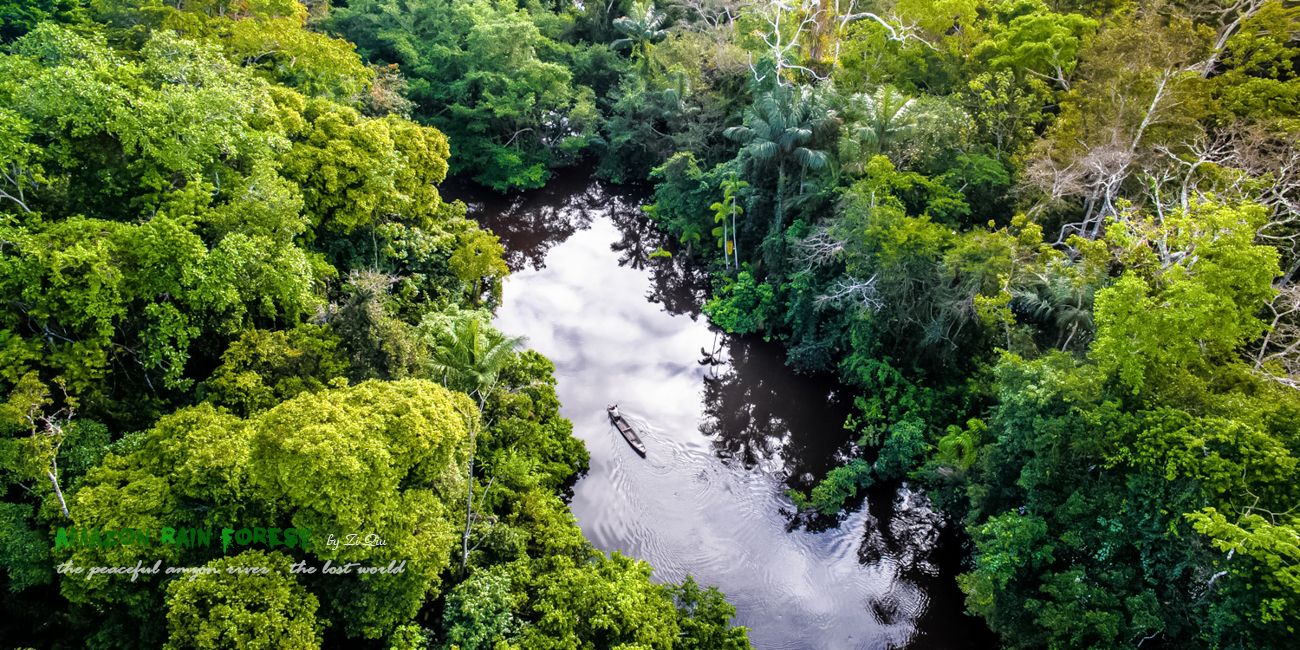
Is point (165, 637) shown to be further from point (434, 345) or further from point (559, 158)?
point (559, 158)

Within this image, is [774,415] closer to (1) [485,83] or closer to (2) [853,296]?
(2) [853,296]

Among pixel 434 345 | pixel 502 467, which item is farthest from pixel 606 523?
pixel 434 345

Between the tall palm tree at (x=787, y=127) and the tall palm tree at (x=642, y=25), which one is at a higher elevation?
the tall palm tree at (x=642, y=25)

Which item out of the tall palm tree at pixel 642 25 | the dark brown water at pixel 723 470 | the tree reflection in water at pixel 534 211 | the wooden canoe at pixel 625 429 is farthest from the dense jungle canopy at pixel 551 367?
the tall palm tree at pixel 642 25

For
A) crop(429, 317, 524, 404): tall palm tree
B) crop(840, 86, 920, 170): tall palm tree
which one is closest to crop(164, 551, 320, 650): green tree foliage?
crop(429, 317, 524, 404): tall palm tree

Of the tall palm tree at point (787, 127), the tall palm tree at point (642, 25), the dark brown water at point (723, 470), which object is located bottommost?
the dark brown water at point (723, 470)

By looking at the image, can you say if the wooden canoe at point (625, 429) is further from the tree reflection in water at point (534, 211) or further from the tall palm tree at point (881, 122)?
the tall palm tree at point (881, 122)
